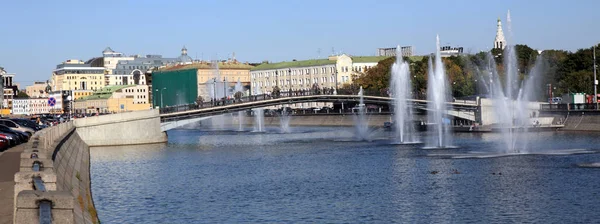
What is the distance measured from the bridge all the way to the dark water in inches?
605

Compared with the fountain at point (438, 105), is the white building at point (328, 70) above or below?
above

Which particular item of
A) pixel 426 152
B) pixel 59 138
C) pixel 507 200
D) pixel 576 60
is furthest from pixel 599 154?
pixel 576 60

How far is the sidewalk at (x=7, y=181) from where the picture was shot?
877 inches

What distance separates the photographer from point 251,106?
81.4 m

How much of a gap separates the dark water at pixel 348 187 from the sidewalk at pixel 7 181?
3190 mm

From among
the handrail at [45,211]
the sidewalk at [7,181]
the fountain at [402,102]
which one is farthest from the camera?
the fountain at [402,102]

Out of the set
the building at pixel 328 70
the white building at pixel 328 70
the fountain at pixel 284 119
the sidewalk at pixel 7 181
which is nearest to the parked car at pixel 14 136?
the sidewalk at pixel 7 181

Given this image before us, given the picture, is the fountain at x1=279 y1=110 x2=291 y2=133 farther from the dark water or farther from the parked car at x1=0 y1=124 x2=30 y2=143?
the dark water

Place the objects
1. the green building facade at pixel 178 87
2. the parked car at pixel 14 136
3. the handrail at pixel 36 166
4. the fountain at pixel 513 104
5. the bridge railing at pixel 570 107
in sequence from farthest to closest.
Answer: the green building facade at pixel 178 87
the bridge railing at pixel 570 107
the fountain at pixel 513 104
the parked car at pixel 14 136
the handrail at pixel 36 166

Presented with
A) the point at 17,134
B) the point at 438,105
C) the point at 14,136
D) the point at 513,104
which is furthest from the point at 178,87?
the point at 14,136

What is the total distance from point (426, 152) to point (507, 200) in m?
25.9

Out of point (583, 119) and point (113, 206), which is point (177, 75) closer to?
point (583, 119)

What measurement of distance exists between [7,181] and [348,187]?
13883 millimetres

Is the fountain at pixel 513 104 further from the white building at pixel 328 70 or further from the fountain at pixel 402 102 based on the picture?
the white building at pixel 328 70
